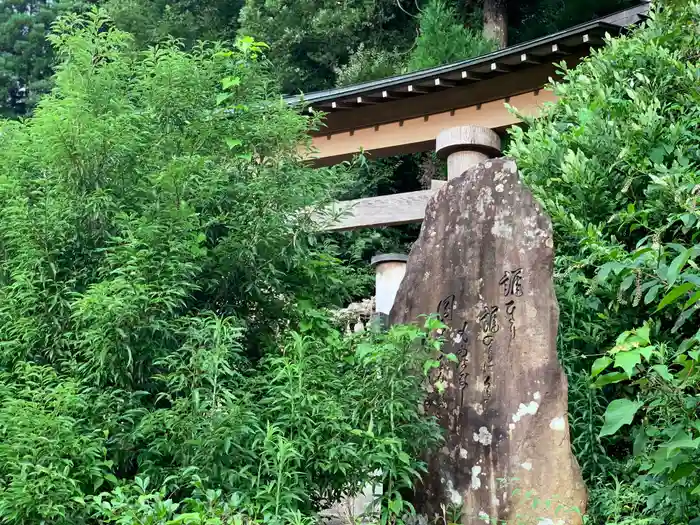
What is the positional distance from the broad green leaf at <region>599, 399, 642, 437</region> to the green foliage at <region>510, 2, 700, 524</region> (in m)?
1.41

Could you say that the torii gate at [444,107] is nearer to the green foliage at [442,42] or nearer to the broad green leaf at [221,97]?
the broad green leaf at [221,97]

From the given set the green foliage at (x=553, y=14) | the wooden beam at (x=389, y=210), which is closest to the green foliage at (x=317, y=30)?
the green foliage at (x=553, y=14)

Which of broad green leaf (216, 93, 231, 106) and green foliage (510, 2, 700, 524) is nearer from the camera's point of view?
green foliage (510, 2, 700, 524)

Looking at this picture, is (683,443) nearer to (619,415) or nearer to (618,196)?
(619,415)

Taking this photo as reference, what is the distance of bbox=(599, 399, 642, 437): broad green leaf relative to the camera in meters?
2.78

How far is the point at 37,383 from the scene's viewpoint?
4191 mm

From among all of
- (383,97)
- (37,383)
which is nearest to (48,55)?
(383,97)

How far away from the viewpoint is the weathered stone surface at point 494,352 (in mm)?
4562

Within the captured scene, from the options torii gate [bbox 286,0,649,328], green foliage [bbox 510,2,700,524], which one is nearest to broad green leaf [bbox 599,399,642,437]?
green foliage [bbox 510,2,700,524]

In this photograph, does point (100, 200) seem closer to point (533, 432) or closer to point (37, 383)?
point (37, 383)

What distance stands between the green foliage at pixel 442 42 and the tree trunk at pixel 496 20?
108 cm

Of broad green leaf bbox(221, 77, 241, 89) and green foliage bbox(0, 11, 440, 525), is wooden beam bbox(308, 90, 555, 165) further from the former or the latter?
green foliage bbox(0, 11, 440, 525)

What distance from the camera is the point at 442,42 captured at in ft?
42.3

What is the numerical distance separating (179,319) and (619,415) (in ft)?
7.55
